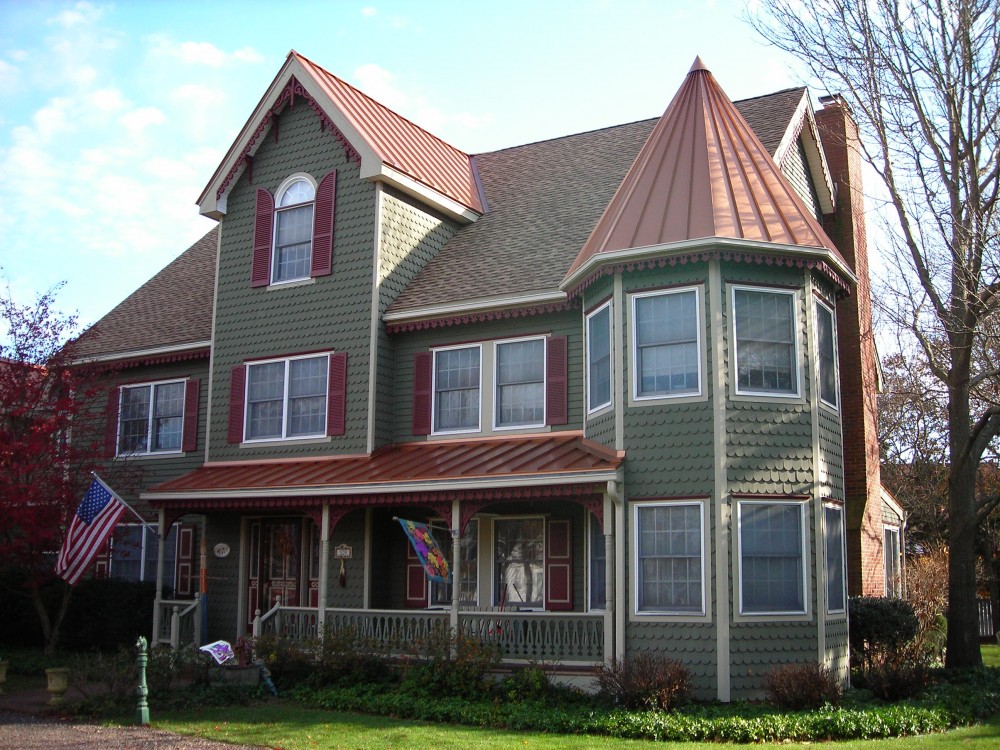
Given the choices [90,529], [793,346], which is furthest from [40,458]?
[793,346]

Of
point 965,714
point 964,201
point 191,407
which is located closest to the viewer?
point 965,714

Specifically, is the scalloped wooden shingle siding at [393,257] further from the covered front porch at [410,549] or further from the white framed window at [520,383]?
the white framed window at [520,383]

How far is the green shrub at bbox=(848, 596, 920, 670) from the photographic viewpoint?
17922 millimetres

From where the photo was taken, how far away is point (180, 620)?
20.2 m

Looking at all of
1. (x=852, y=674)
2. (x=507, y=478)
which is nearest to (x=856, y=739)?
(x=852, y=674)

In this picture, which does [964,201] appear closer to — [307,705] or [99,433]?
[307,705]

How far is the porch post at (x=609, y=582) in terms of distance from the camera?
15.5 meters

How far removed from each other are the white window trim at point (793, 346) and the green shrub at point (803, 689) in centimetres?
404

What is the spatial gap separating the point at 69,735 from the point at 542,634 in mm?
7088

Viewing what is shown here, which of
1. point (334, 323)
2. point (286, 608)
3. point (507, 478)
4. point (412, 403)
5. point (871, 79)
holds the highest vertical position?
point (871, 79)

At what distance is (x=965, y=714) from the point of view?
13.8 m

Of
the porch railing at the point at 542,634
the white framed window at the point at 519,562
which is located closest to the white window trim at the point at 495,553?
the white framed window at the point at 519,562

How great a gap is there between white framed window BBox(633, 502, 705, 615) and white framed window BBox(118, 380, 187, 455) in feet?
40.2

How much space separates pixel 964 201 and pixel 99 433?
18183 mm
